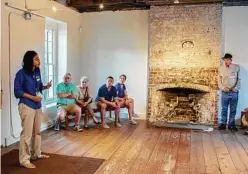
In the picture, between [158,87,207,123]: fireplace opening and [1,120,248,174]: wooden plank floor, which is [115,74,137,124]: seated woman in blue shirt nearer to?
[1,120,248,174]: wooden plank floor

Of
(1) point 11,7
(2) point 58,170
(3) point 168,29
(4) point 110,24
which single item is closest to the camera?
(2) point 58,170

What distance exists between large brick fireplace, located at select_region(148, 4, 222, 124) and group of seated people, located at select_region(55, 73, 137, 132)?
0.76 metres

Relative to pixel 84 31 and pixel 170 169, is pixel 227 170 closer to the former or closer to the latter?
pixel 170 169

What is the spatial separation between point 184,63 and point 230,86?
112 cm

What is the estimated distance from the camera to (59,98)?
17.7ft

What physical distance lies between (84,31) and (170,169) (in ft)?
15.2

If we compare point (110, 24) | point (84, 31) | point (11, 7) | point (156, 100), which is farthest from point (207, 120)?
point (11, 7)

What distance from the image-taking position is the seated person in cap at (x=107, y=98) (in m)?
5.74

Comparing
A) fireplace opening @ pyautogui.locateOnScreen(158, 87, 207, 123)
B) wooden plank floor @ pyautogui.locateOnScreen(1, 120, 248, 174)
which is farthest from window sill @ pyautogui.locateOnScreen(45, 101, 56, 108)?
fireplace opening @ pyautogui.locateOnScreen(158, 87, 207, 123)

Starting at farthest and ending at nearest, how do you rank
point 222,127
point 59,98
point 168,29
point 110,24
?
point 110,24 → point 168,29 → point 222,127 → point 59,98

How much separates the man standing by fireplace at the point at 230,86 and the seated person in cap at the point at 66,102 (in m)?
3.05

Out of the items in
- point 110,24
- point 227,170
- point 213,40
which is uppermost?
point 110,24

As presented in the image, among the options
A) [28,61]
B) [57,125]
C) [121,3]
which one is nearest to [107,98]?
[57,125]

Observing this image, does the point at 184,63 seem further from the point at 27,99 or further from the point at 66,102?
the point at 27,99
